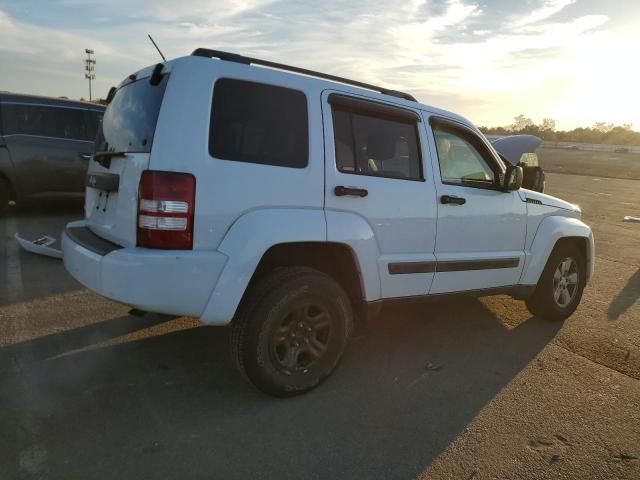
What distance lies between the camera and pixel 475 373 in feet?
12.1

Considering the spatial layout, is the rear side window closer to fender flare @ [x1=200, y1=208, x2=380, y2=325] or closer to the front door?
fender flare @ [x1=200, y1=208, x2=380, y2=325]

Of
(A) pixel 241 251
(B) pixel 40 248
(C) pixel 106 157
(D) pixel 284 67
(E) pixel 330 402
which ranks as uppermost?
(D) pixel 284 67

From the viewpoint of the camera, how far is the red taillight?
2.65 m

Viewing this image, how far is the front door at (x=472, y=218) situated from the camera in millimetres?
3840

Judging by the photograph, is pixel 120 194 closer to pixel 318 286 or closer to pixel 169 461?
pixel 318 286

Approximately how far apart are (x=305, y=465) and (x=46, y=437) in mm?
1359

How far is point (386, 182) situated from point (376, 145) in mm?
285

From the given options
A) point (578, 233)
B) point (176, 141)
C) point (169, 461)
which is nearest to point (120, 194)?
point (176, 141)

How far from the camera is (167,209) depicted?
2.65 metres

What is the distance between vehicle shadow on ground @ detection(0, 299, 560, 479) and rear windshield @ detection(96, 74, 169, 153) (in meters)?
1.50

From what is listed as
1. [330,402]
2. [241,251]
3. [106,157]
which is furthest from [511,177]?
[106,157]

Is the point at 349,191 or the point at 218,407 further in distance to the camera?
the point at 349,191

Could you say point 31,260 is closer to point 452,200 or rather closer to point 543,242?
point 452,200

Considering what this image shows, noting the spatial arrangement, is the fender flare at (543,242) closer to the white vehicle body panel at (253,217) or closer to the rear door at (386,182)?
the white vehicle body panel at (253,217)
